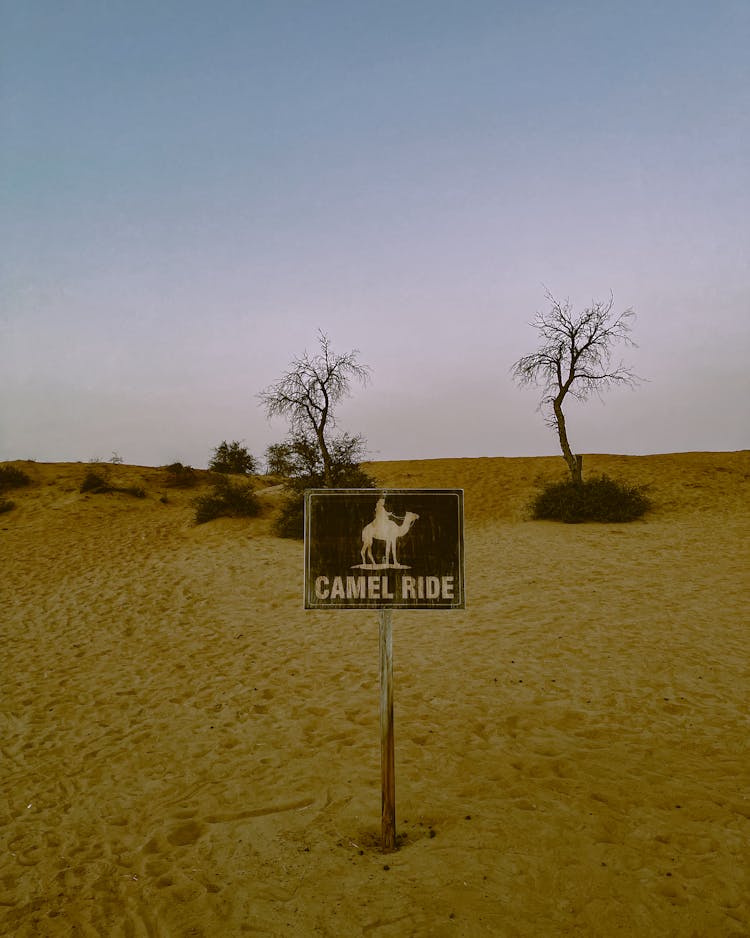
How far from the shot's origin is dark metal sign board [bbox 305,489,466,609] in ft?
12.5

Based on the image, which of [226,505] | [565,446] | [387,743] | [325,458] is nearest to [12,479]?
[226,505]

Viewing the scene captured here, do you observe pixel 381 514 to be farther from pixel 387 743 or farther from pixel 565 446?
pixel 565 446

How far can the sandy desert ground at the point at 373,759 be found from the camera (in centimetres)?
353

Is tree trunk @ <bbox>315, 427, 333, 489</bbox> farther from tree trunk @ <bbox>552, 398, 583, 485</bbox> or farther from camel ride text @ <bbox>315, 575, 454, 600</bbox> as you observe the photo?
camel ride text @ <bbox>315, 575, 454, 600</bbox>

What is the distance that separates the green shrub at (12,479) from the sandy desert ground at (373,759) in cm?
1212

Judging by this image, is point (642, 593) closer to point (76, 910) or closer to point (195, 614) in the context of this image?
point (195, 614)

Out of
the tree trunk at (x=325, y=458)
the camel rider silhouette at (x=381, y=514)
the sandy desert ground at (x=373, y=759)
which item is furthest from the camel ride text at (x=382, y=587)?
the tree trunk at (x=325, y=458)

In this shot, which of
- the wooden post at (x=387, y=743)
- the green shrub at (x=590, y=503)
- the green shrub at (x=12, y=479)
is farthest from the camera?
the green shrub at (x=12, y=479)

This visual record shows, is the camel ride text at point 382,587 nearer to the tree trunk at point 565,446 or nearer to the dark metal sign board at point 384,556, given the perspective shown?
the dark metal sign board at point 384,556

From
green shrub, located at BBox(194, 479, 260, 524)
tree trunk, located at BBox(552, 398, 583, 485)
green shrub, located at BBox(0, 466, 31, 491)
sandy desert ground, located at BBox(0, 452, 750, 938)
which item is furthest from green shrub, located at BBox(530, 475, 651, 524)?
green shrub, located at BBox(0, 466, 31, 491)

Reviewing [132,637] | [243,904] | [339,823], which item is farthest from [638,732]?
[132,637]

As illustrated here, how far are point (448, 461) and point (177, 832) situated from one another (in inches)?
1105

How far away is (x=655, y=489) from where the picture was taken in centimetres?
2250

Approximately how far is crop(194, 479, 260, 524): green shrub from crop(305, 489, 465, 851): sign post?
1695 centimetres
